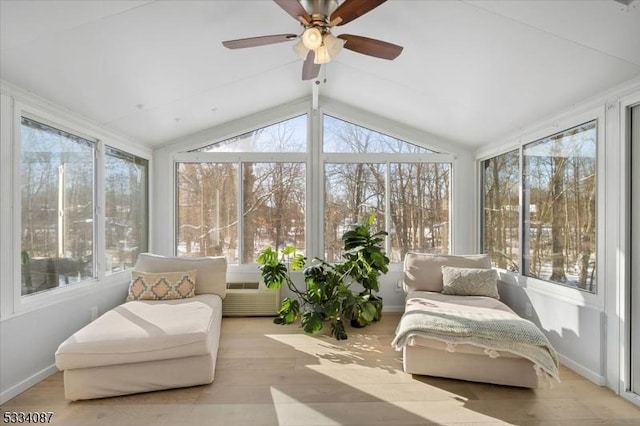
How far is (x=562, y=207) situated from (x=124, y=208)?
4.84 m

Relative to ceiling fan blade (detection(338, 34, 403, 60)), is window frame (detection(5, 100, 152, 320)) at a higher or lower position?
lower

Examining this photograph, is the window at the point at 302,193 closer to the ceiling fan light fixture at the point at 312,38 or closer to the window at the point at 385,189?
the window at the point at 385,189

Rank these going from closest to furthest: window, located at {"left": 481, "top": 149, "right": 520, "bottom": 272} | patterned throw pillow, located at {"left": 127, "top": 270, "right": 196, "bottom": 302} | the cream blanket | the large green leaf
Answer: the cream blanket
patterned throw pillow, located at {"left": 127, "top": 270, "right": 196, "bottom": 302}
the large green leaf
window, located at {"left": 481, "top": 149, "right": 520, "bottom": 272}

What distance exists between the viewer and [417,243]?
4.61 m

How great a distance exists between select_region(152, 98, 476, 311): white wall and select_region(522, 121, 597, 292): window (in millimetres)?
1014

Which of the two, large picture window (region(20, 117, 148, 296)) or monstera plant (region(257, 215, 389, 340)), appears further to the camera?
monstera plant (region(257, 215, 389, 340))

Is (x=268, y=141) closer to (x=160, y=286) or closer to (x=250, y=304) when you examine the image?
(x=250, y=304)

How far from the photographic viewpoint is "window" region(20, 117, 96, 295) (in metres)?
2.59

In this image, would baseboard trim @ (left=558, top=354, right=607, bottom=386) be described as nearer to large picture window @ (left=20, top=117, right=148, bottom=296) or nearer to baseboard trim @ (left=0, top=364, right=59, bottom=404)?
baseboard trim @ (left=0, top=364, right=59, bottom=404)

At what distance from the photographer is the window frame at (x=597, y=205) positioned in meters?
2.58

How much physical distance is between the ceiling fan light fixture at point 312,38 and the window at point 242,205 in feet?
8.72

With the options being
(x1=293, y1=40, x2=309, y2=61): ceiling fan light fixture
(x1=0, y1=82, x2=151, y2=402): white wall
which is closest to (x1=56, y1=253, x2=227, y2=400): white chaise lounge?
(x1=0, y1=82, x2=151, y2=402): white wall

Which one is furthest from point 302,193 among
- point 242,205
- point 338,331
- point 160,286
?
point 160,286

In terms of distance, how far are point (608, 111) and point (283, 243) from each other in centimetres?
370
